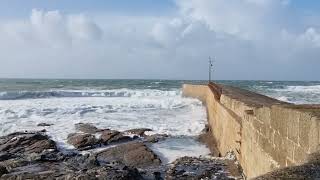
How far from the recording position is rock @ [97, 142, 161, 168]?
12.8 m

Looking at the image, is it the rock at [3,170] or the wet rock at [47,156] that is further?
the wet rock at [47,156]

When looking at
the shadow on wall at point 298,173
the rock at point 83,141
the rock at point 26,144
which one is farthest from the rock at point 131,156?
the shadow on wall at point 298,173

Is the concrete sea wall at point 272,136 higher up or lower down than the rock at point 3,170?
higher up

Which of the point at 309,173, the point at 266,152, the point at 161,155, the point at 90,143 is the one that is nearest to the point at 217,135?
the point at 161,155

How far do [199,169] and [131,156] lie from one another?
2.54 metres

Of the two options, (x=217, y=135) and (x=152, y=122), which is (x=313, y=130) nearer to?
(x=217, y=135)

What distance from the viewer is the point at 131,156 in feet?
44.0

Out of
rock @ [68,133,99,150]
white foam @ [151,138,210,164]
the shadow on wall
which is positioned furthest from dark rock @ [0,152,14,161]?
the shadow on wall

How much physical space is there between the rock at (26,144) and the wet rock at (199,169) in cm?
493

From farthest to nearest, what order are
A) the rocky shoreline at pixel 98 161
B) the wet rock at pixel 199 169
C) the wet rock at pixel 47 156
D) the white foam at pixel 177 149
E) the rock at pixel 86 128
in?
the rock at pixel 86 128
the white foam at pixel 177 149
the wet rock at pixel 47 156
the wet rock at pixel 199 169
the rocky shoreline at pixel 98 161

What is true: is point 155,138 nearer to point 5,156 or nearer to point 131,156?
point 131,156

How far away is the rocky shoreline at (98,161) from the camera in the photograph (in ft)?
34.3

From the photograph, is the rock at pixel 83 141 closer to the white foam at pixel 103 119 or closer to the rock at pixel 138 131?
the white foam at pixel 103 119

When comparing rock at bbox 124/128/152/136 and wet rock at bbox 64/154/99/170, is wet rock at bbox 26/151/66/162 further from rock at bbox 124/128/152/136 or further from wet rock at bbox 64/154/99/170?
rock at bbox 124/128/152/136
